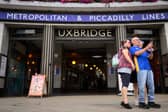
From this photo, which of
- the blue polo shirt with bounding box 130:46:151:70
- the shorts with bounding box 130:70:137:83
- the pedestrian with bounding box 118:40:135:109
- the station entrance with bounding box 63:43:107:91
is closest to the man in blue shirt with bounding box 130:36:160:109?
the blue polo shirt with bounding box 130:46:151:70

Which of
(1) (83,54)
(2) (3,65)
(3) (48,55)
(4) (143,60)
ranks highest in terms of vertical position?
(1) (83,54)

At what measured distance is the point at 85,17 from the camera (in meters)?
10.7

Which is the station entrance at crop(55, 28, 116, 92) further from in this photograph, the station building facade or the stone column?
the stone column

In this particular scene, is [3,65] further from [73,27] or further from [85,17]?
[85,17]

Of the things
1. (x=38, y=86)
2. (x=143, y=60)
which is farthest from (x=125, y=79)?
(x=38, y=86)

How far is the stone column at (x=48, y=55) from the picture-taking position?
10.2 metres

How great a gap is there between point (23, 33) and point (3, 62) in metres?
1.79

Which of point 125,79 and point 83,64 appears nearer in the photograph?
point 125,79

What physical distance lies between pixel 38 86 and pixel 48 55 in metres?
1.76

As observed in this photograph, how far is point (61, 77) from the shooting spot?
1360cm

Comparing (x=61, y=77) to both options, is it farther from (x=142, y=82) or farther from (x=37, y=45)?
(x=142, y=82)

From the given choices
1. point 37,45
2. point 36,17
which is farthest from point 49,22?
point 37,45

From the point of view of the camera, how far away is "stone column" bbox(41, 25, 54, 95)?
1021 centimetres

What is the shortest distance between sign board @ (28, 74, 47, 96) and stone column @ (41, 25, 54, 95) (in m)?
0.65
